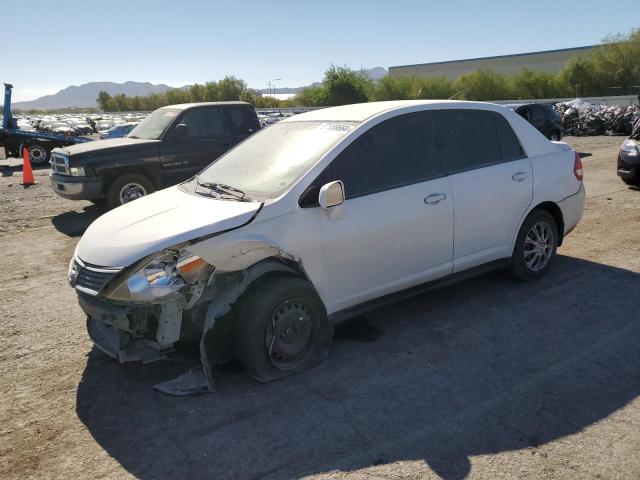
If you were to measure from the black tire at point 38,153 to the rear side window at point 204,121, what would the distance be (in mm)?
10824

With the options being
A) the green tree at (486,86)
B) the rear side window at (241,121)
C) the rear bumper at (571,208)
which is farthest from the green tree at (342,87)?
the rear bumper at (571,208)

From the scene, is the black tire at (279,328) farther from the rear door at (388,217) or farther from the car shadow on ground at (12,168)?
the car shadow on ground at (12,168)

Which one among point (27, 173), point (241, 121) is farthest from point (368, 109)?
point (27, 173)

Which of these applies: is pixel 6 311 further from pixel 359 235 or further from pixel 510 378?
pixel 510 378

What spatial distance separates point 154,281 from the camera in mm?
3492

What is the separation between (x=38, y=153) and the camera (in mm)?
18547

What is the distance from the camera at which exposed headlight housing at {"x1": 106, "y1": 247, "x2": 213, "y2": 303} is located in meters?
3.46

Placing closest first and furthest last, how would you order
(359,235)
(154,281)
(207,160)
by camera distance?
(154,281)
(359,235)
(207,160)

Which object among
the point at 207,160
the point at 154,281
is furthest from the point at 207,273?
the point at 207,160

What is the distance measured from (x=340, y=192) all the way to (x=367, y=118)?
0.86 metres

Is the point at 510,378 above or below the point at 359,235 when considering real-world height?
below

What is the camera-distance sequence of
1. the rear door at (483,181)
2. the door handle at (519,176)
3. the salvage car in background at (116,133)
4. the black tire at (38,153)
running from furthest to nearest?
the salvage car in background at (116,133), the black tire at (38,153), the door handle at (519,176), the rear door at (483,181)

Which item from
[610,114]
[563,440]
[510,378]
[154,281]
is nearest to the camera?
[563,440]

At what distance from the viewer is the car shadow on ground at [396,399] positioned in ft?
10.0
